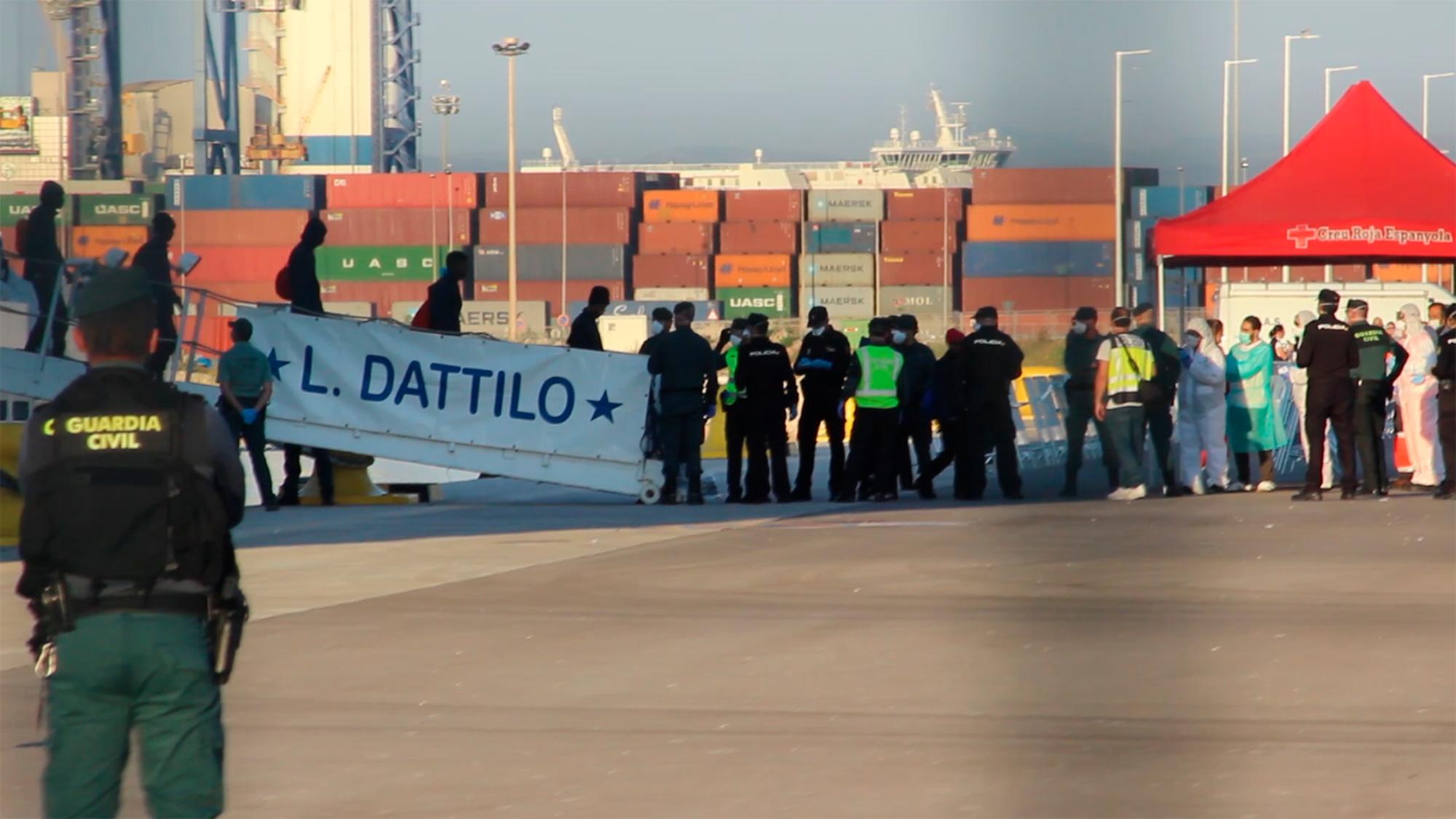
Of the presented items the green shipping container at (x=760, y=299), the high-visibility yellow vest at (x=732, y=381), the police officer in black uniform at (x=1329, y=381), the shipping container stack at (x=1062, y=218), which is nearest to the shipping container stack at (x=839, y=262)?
the green shipping container at (x=760, y=299)

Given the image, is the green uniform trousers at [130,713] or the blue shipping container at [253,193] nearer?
the green uniform trousers at [130,713]

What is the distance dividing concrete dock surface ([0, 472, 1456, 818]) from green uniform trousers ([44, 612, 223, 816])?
1.45m

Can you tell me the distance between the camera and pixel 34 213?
48.7 ft

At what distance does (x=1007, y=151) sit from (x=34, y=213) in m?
13.7

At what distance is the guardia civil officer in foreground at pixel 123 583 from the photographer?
4.10m

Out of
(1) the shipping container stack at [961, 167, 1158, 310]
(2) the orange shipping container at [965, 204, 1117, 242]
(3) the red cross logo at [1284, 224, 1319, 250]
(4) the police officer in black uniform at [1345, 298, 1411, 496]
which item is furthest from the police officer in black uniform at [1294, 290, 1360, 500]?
(2) the orange shipping container at [965, 204, 1117, 242]

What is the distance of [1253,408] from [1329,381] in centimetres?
164

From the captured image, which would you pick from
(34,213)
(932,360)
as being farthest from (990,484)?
(34,213)

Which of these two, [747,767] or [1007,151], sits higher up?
[1007,151]

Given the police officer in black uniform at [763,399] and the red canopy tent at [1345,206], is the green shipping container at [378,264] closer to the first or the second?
the red canopy tent at [1345,206]

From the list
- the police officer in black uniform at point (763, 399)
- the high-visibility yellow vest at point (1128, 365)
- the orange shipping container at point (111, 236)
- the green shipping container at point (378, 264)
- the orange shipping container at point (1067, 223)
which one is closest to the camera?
the orange shipping container at point (1067, 223)

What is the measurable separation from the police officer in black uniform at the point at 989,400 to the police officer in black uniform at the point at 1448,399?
3575 millimetres

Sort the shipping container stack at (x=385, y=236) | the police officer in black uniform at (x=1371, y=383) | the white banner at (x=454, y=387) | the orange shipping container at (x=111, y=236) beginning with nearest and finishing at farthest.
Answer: the police officer in black uniform at (x=1371, y=383)
the white banner at (x=454, y=387)
the orange shipping container at (x=111, y=236)
the shipping container stack at (x=385, y=236)

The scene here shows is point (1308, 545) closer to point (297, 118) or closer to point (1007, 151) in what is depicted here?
point (1007, 151)
